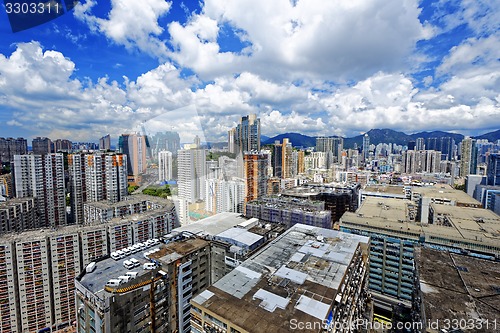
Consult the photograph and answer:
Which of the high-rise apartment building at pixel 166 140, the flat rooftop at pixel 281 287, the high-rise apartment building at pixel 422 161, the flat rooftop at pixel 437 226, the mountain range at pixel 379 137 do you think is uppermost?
the mountain range at pixel 379 137

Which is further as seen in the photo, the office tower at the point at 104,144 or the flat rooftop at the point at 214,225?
the office tower at the point at 104,144

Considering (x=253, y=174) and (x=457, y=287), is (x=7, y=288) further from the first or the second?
(x=253, y=174)

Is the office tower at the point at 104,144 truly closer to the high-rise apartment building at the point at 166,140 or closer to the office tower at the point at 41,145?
the office tower at the point at 41,145

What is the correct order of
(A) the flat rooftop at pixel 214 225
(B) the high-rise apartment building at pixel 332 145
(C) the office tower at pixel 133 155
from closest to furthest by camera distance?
(A) the flat rooftop at pixel 214 225 < (C) the office tower at pixel 133 155 < (B) the high-rise apartment building at pixel 332 145

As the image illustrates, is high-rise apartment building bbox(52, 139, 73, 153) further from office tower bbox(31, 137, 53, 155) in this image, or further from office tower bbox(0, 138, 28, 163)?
office tower bbox(0, 138, 28, 163)

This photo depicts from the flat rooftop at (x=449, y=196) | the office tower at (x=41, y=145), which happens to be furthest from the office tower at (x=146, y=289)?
the office tower at (x=41, y=145)

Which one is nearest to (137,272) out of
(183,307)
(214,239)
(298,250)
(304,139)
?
(183,307)

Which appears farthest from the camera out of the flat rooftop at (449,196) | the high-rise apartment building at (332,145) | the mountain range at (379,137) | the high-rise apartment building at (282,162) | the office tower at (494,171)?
the mountain range at (379,137)
